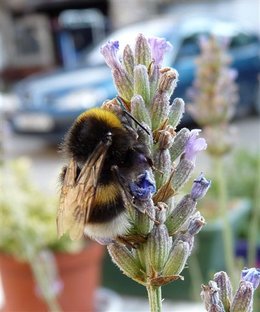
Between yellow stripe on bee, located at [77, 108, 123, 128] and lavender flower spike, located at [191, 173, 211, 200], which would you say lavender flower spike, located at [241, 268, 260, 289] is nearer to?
lavender flower spike, located at [191, 173, 211, 200]

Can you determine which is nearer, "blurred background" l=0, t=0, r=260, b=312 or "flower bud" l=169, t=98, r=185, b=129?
"flower bud" l=169, t=98, r=185, b=129

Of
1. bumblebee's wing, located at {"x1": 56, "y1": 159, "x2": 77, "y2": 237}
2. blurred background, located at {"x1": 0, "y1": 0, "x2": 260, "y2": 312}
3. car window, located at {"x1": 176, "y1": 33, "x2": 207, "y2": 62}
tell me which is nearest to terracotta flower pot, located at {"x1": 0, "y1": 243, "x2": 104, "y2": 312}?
blurred background, located at {"x1": 0, "y1": 0, "x2": 260, "y2": 312}

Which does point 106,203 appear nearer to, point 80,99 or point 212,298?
point 212,298

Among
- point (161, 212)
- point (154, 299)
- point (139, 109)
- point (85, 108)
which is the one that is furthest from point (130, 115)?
point (85, 108)

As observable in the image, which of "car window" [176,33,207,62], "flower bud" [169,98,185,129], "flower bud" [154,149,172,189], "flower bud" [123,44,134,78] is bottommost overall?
"flower bud" [154,149,172,189]

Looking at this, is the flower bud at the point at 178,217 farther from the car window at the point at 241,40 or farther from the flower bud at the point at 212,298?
the car window at the point at 241,40

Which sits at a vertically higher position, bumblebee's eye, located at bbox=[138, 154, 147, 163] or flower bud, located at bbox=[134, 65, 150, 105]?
flower bud, located at bbox=[134, 65, 150, 105]

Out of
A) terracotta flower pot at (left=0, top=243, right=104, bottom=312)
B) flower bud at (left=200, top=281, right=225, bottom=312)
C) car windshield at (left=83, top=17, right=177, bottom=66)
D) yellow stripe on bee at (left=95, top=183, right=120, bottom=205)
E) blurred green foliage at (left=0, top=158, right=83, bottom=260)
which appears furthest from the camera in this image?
car windshield at (left=83, top=17, right=177, bottom=66)
